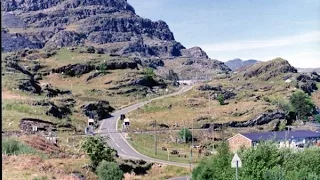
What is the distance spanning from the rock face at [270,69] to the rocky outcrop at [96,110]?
263ft

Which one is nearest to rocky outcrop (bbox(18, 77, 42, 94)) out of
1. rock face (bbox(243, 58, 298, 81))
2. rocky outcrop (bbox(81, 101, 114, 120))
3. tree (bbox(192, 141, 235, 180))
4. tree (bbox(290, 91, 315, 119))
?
rocky outcrop (bbox(81, 101, 114, 120))

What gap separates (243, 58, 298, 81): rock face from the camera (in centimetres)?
16888

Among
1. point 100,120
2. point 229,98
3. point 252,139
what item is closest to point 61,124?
point 100,120

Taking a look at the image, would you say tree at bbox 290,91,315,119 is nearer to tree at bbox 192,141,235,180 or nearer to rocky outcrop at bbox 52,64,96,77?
rocky outcrop at bbox 52,64,96,77

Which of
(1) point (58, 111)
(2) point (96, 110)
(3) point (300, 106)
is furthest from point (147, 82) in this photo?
(1) point (58, 111)

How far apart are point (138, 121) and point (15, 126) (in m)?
34.4

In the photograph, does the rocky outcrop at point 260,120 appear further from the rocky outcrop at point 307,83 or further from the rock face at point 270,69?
the rock face at point 270,69

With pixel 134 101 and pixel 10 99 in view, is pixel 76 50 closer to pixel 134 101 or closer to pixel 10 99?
pixel 134 101

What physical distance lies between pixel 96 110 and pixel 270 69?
301 ft

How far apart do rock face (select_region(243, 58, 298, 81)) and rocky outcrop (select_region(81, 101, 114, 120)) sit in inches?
3159

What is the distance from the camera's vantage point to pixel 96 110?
101 m

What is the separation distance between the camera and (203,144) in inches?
3231

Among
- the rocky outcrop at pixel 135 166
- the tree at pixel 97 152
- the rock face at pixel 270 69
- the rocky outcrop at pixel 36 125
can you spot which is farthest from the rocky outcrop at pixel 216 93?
the tree at pixel 97 152

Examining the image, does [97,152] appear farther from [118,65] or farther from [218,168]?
[118,65]
